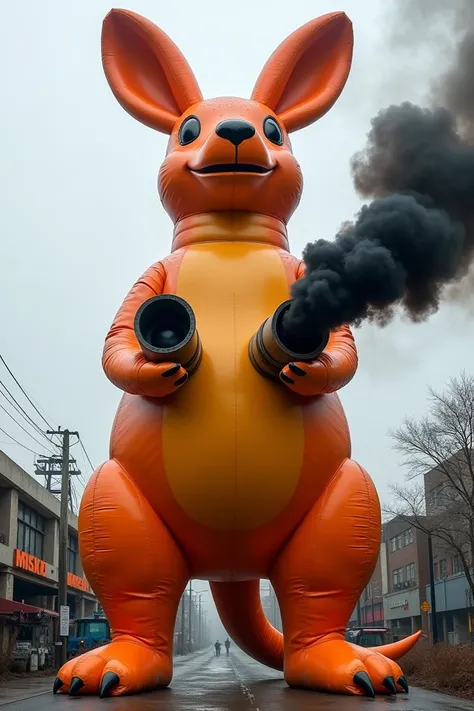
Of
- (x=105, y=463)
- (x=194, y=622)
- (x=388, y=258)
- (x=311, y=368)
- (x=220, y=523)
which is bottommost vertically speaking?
(x=194, y=622)

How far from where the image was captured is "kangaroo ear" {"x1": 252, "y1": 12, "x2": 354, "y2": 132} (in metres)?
8.17

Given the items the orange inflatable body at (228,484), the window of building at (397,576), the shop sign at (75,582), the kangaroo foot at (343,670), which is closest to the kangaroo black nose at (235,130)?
the orange inflatable body at (228,484)

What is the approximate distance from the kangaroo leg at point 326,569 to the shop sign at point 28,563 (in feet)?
58.4

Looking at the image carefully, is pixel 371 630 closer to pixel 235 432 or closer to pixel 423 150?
pixel 235 432

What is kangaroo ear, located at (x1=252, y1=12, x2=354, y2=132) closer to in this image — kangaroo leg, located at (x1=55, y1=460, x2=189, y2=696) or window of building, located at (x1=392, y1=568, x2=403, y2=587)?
kangaroo leg, located at (x1=55, y1=460, x2=189, y2=696)

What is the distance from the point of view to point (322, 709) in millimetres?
4871

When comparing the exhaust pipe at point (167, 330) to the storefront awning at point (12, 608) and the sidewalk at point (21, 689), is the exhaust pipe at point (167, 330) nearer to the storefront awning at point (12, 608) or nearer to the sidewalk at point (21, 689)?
the sidewalk at point (21, 689)

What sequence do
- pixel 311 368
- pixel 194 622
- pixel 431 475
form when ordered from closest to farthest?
pixel 311 368 → pixel 431 475 → pixel 194 622

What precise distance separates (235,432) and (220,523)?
2.43 ft

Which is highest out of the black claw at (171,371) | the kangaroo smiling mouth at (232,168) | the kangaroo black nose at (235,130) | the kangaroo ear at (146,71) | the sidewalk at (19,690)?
the kangaroo ear at (146,71)

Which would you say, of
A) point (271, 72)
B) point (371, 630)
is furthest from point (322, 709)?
point (371, 630)

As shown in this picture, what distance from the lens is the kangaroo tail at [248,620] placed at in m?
8.44

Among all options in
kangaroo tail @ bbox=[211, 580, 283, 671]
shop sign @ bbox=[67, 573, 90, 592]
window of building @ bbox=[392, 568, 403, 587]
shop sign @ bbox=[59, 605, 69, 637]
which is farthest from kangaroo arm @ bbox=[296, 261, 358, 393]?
window of building @ bbox=[392, 568, 403, 587]

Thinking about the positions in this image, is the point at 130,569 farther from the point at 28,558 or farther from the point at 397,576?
the point at 397,576
